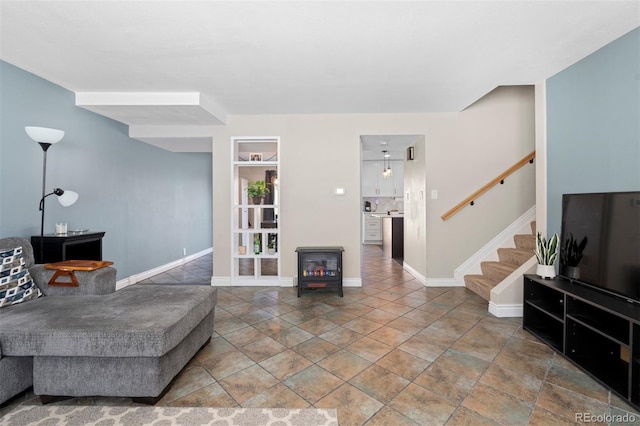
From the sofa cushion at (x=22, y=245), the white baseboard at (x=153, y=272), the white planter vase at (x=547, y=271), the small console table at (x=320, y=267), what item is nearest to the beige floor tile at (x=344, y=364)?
the small console table at (x=320, y=267)

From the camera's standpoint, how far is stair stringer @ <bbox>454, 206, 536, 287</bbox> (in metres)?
3.87

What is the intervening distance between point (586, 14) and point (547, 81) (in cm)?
104

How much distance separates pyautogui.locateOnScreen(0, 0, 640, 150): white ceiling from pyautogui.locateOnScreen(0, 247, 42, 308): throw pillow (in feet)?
5.79

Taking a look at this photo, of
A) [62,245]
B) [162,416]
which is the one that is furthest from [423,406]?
[62,245]

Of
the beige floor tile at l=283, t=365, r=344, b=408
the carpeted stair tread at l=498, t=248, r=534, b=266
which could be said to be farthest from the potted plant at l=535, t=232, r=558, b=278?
the beige floor tile at l=283, t=365, r=344, b=408

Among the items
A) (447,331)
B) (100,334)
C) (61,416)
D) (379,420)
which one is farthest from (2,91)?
(447,331)

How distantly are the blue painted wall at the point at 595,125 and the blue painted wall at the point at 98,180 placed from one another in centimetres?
532

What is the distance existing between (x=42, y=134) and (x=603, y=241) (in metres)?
4.77

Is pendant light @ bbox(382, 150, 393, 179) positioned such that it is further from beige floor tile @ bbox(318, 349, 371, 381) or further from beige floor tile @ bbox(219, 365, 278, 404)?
beige floor tile @ bbox(219, 365, 278, 404)

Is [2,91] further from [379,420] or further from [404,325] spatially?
[404,325]

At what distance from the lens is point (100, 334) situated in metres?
1.55

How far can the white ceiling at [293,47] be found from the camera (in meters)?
1.90

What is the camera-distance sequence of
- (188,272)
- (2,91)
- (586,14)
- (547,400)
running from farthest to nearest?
(188,272) < (2,91) < (586,14) < (547,400)

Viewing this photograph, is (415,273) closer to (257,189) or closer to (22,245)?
(257,189)
